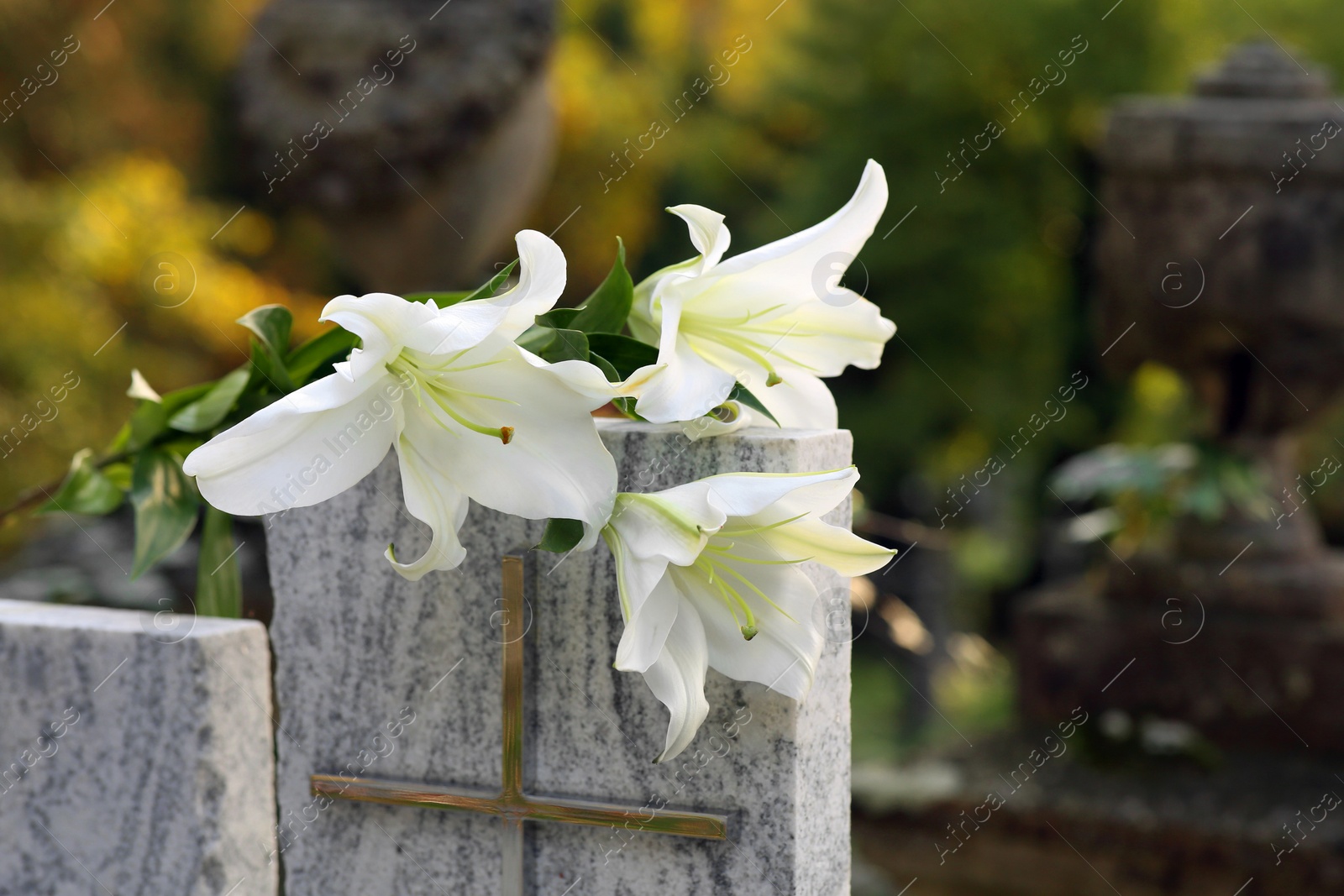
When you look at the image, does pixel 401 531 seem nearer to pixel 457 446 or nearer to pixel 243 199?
pixel 457 446

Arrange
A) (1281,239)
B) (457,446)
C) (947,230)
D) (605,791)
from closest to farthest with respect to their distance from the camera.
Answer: (457,446)
(605,791)
(1281,239)
(947,230)

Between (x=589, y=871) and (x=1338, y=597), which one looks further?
(x=1338, y=597)

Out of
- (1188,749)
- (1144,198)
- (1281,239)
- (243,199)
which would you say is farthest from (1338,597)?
(243,199)

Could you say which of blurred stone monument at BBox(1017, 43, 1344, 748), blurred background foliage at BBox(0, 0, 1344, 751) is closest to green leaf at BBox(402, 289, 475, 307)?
blurred stone monument at BBox(1017, 43, 1344, 748)

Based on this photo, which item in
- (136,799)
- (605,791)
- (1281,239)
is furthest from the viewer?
(1281,239)

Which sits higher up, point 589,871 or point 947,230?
point 947,230

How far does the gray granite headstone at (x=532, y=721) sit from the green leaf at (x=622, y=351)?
7 cm

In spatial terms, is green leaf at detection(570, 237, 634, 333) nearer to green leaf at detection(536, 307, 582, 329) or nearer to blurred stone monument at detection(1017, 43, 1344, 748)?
green leaf at detection(536, 307, 582, 329)

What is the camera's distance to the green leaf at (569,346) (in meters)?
1.16

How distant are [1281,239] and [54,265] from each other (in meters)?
4.69

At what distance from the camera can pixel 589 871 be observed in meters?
1.31

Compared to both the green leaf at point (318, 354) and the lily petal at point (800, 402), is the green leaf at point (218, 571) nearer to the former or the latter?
the green leaf at point (318, 354)

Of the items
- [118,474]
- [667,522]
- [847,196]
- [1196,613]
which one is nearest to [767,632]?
[667,522]

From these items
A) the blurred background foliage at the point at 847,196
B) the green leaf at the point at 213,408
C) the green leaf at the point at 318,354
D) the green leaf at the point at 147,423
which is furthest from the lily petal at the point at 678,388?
the blurred background foliage at the point at 847,196
